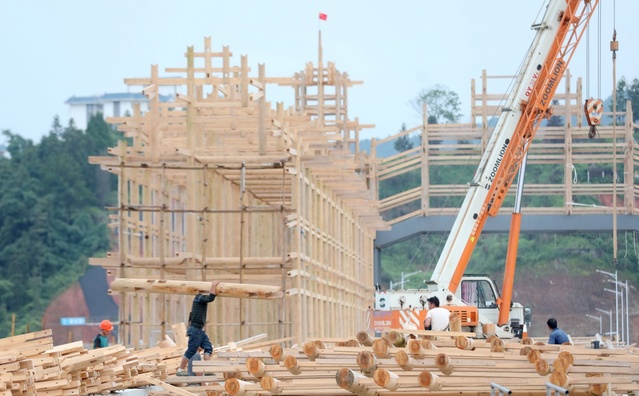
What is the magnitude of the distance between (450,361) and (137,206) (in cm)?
1523

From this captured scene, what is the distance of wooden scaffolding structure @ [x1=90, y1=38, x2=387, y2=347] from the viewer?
30.3m

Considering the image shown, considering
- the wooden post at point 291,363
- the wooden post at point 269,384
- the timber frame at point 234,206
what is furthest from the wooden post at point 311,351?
the timber frame at point 234,206

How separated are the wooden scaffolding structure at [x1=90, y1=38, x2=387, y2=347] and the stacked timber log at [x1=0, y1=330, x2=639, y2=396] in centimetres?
1022

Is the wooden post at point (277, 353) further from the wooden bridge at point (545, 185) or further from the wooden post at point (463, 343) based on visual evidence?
the wooden bridge at point (545, 185)

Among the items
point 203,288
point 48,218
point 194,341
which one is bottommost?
point 194,341

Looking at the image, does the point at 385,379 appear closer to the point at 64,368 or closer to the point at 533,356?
the point at 533,356

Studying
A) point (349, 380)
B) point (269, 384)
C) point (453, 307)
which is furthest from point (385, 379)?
point (453, 307)

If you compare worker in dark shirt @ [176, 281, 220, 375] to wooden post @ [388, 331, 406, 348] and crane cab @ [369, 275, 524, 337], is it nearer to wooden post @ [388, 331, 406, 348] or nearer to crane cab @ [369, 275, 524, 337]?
wooden post @ [388, 331, 406, 348]

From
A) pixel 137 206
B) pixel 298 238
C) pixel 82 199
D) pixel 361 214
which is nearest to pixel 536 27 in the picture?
pixel 298 238

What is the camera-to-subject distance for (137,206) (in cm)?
3036

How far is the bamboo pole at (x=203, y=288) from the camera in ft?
67.3

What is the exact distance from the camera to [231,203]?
35062 millimetres

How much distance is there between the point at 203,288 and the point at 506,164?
12.6 metres

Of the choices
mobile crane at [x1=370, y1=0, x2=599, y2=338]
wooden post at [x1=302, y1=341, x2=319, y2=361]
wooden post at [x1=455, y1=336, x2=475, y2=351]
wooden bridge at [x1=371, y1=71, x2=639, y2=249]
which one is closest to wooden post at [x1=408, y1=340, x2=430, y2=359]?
wooden post at [x1=302, y1=341, x2=319, y2=361]
